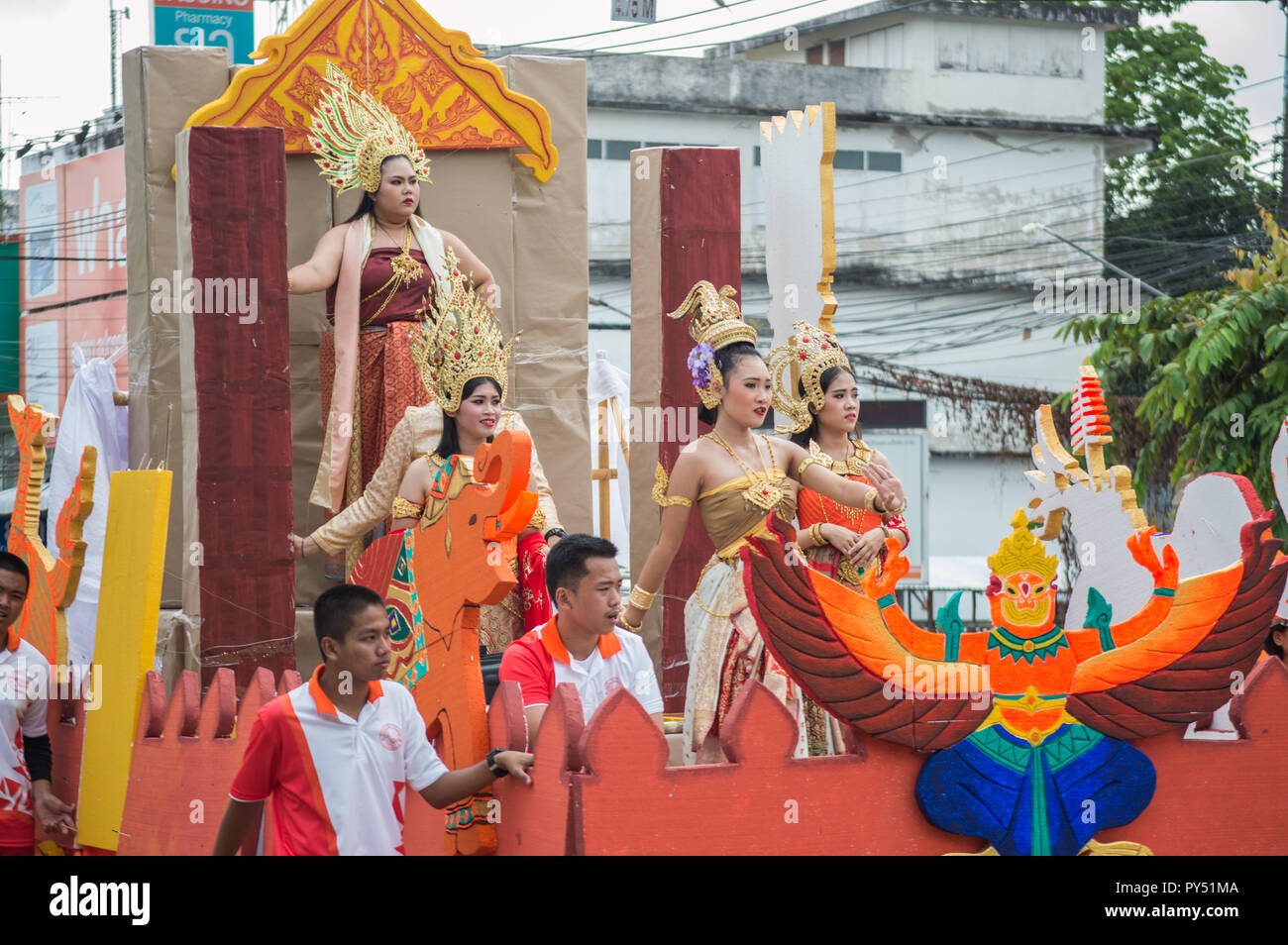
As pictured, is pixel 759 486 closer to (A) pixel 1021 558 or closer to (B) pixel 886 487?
(B) pixel 886 487

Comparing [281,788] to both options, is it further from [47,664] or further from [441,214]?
[441,214]

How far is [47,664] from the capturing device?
5566 millimetres

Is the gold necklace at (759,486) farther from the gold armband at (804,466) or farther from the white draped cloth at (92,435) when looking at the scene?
the white draped cloth at (92,435)

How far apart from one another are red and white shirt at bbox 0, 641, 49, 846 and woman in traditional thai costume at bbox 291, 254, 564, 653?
119 centimetres

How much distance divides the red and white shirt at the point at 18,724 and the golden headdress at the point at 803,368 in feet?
9.76

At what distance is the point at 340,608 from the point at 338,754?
1.19ft

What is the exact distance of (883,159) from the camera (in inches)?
811

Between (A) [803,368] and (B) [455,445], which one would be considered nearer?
(B) [455,445]

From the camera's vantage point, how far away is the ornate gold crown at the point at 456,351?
20.0 feet

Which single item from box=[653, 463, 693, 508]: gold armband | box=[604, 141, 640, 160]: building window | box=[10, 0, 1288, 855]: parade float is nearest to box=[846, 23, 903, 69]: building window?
box=[604, 141, 640, 160]: building window

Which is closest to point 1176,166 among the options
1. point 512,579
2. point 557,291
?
point 557,291

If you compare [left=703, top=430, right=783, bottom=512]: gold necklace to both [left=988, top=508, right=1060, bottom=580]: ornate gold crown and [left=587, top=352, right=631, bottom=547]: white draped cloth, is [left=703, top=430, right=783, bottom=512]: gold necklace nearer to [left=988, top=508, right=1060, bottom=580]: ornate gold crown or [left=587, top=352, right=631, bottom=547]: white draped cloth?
[left=988, top=508, right=1060, bottom=580]: ornate gold crown

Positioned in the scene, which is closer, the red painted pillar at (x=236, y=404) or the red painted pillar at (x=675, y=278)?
the red painted pillar at (x=236, y=404)

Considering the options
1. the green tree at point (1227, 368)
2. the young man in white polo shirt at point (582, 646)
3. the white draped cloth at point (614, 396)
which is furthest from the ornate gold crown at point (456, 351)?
the green tree at point (1227, 368)
